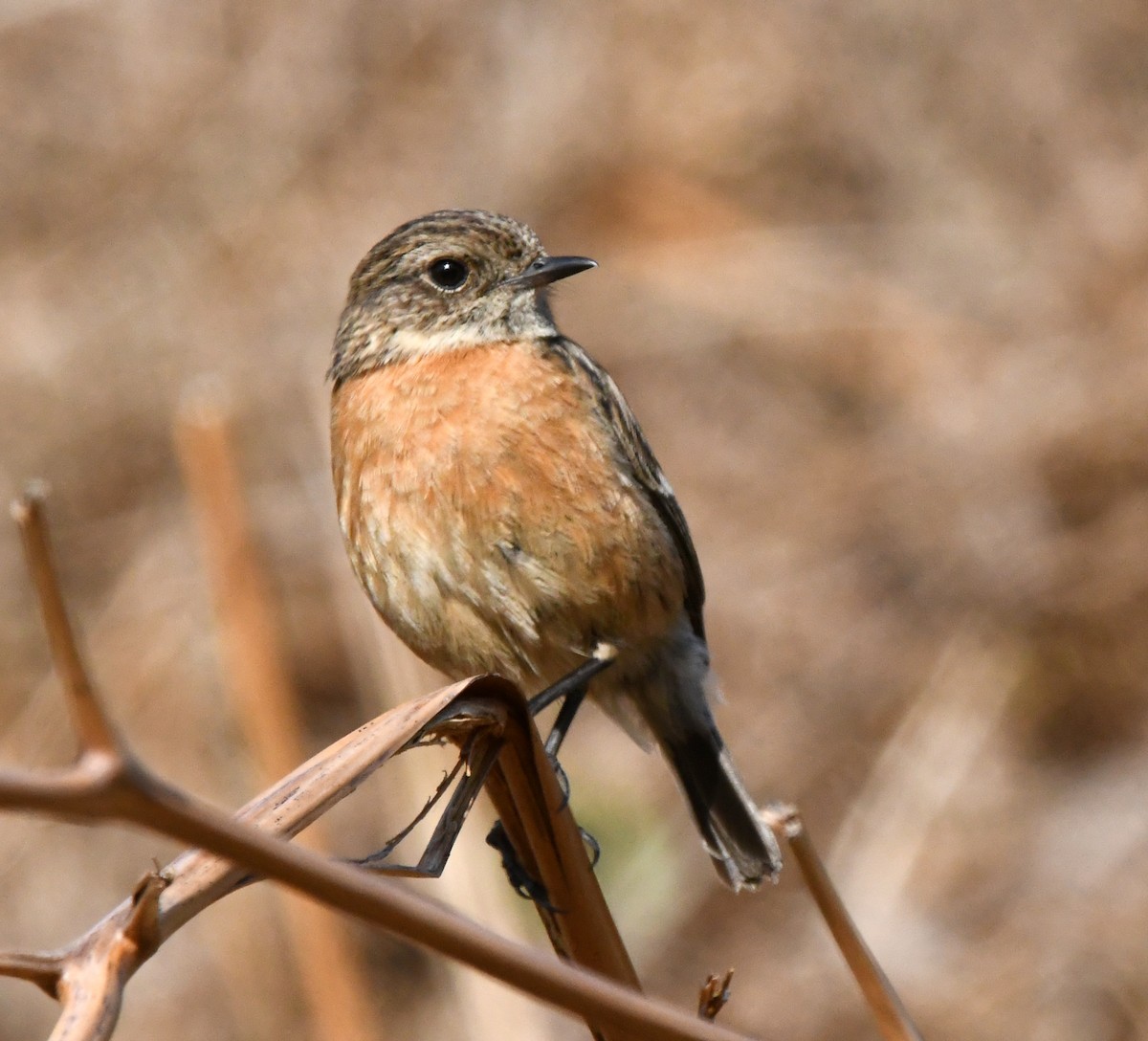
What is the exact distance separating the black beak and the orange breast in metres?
0.35

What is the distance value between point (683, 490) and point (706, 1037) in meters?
7.44

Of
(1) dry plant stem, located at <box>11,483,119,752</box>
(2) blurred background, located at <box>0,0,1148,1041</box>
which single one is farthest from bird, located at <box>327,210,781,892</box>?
(1) dry plant stem, located at <box>11,483,119,752</box>

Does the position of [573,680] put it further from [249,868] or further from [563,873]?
[249,868]

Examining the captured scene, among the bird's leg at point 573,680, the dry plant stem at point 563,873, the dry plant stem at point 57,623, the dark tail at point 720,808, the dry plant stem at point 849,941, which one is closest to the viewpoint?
the dry plant stem at point 57,623

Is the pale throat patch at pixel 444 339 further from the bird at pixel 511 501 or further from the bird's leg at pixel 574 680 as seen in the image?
the bird's leg at pixel 574 680

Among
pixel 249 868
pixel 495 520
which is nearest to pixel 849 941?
pixel 249 868

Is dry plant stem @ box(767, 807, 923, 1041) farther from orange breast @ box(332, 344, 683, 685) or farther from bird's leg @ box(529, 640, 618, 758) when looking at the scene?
bird's leg @ box(529, 640, 618, 758)

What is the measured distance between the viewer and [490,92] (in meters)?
9.36

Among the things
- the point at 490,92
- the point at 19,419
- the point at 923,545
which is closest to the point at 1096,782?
the point at 923,545

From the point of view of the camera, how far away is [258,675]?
409cm

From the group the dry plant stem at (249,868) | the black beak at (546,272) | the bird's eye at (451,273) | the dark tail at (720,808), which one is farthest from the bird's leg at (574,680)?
the dry plant stem at (249,868)

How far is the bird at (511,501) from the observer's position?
3631mm

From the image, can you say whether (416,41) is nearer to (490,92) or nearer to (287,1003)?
(490,92)

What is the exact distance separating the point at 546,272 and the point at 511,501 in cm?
90
